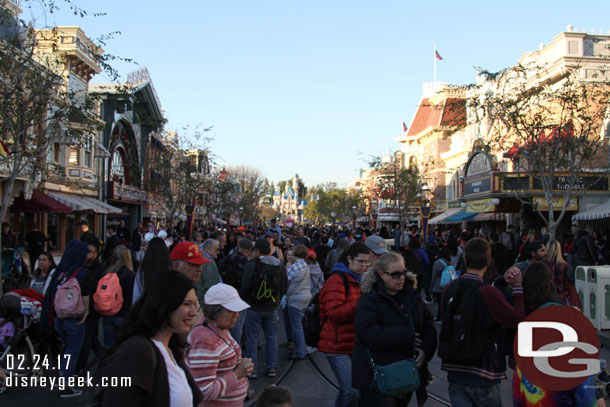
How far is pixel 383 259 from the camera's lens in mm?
4152

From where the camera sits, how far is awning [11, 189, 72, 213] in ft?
69.7

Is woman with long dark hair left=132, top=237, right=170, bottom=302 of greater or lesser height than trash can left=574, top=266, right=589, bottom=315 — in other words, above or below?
above

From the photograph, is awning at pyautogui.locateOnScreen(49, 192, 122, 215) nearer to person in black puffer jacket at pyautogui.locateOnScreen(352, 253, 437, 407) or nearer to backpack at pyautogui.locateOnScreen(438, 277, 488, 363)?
person in black puffer jacket at pyautogui.locateOnScreen(352, 253, 437, 407)

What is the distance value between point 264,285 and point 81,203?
19663mm

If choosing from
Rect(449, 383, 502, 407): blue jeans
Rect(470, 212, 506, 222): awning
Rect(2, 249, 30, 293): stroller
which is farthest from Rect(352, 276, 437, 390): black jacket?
Rect(470, 212, 506, 222): awning

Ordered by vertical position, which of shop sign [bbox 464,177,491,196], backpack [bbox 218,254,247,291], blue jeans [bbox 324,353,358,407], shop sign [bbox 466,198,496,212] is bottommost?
blue jeans [bbox 324,353,358,407]

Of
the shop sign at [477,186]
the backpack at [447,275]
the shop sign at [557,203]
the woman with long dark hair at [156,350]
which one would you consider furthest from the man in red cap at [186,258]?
the shop sign at [557,203]

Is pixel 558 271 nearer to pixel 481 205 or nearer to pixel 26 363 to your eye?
pixel 26 363

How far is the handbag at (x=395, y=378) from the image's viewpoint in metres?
3.90

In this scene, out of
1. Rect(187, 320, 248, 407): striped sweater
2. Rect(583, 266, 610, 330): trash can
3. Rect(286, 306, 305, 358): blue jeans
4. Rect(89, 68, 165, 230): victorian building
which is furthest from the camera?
Rect(89, 68, 165, 230): victorian building

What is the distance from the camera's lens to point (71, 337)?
6391 millimetres

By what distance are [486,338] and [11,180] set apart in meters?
11.7

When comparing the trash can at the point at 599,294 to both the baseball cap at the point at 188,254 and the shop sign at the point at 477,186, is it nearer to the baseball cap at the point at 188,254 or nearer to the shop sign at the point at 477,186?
the baseball cap at the point at 188,254

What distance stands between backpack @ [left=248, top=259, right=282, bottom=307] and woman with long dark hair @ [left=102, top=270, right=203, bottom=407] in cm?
460
